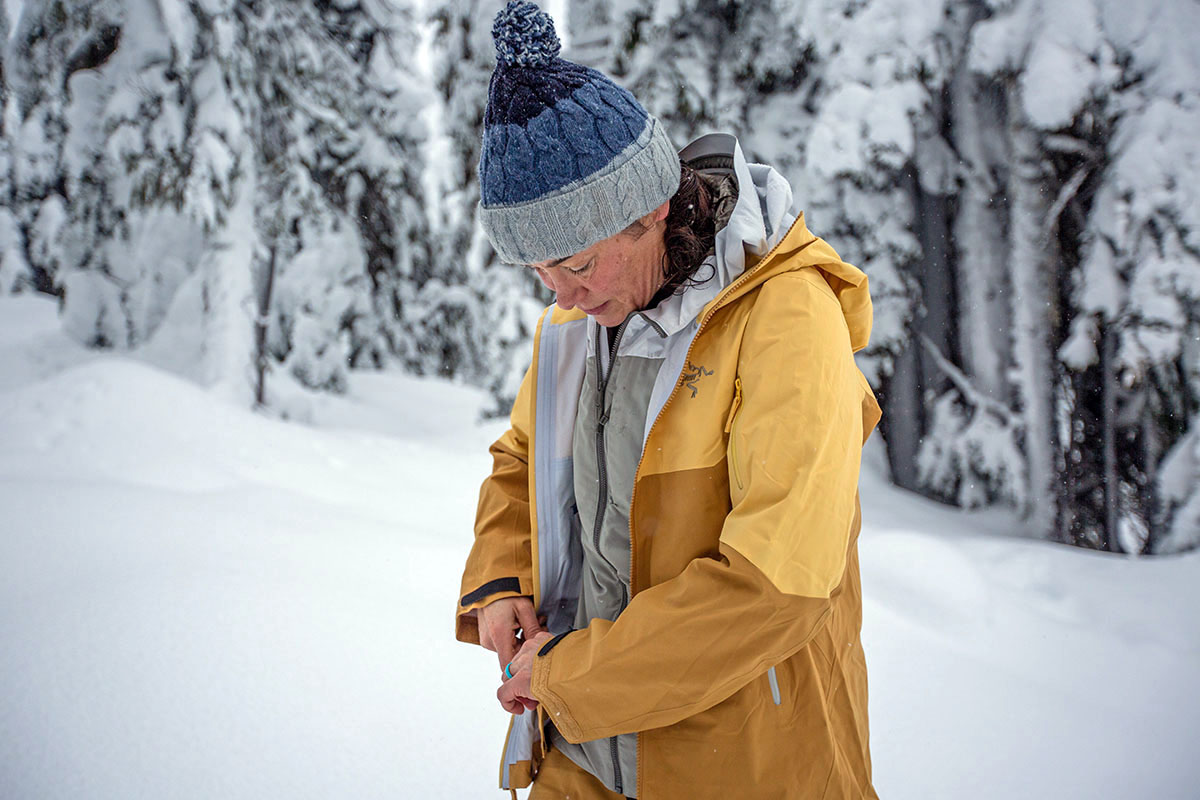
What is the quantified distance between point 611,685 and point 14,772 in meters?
2.08

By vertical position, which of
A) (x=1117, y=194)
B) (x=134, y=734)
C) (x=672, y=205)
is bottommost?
(x=134, y=734)

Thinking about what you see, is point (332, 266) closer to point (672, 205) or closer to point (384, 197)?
point (384, 197)

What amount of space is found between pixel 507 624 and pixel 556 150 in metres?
0.94

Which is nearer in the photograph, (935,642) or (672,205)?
(672,205)

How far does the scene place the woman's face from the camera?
132 centimetres

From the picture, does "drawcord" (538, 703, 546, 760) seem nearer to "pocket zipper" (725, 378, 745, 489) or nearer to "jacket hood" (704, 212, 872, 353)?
"pocket zipper" (725, 378, 745, 489)

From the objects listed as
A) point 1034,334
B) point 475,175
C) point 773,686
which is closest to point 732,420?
point 773,686

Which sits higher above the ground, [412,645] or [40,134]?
[40,134]

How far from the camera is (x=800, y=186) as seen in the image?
6430mm

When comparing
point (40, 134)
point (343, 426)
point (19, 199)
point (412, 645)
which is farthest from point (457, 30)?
point (19, 199)

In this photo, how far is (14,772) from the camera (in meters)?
2.10

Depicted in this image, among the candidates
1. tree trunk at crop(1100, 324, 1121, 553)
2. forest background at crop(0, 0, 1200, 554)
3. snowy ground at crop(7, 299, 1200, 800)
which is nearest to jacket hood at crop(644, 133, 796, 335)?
snowy ground at crop(7, 299, 1200, 800)

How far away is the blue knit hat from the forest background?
4917 mm

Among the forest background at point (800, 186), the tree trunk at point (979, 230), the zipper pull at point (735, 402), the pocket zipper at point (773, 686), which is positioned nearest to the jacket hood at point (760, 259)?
the zipper pull at point (735, 402)
